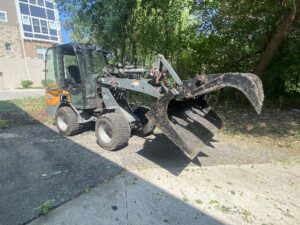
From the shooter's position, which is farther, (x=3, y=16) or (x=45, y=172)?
(x=3, y=16)

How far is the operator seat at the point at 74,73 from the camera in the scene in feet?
17.8

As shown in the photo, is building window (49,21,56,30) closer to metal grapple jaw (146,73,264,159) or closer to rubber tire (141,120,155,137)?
rubber tire (141,120,155,137)

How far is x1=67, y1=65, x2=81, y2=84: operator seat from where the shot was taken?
544 cm

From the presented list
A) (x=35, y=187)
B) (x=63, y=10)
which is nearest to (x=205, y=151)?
(x=35, y=187)

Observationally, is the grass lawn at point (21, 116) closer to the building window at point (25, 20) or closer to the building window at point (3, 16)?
the building window at point (3, 16)

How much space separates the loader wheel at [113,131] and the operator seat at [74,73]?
1.19m

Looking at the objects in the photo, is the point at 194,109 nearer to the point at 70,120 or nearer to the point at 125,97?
the point at 125,97

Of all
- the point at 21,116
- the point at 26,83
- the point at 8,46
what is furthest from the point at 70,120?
the point at 8,46

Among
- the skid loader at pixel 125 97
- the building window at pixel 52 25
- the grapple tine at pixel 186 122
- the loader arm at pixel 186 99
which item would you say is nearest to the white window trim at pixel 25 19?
the building window at pixel 52 25

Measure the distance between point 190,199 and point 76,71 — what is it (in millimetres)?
3638

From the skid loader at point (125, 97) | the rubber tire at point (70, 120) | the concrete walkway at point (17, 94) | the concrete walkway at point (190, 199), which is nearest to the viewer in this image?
the concrete walkway at point (190, 199)

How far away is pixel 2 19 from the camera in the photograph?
21.8 metres

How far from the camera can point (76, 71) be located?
5.46m

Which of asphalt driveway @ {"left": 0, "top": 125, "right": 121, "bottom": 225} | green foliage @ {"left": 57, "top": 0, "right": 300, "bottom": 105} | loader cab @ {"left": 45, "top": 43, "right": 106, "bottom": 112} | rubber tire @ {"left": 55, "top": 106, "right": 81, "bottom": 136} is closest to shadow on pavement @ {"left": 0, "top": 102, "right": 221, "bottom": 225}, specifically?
asphalt driveway @ {"left": 0, "top": 125, "right": 121, "bottom": 225}
